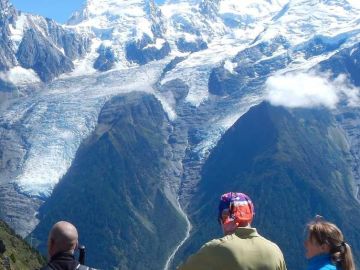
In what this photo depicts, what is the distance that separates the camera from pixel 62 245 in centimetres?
1437

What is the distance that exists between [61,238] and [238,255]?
3.46m

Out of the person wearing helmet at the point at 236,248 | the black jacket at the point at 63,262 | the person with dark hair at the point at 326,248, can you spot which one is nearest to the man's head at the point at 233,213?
the person wearing helmet at the point at 236,248

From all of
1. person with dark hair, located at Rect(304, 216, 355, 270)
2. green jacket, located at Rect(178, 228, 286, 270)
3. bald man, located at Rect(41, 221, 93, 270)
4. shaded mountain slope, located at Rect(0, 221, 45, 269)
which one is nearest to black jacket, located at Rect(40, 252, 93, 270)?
bald man, located at Rect(41, 221, 93, 270)

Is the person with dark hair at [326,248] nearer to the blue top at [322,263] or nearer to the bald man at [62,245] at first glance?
the blue top at [322,263]

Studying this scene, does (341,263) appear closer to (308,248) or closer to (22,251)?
(308,248)

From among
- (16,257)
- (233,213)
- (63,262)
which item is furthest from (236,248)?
(16,257)

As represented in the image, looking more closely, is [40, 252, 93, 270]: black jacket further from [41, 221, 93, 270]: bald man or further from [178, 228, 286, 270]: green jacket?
[178, 228, 286, 270]: green jacket

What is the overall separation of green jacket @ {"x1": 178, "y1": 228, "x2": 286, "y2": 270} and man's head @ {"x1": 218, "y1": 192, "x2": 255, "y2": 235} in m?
0.15

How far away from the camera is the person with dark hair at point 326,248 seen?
545 inches

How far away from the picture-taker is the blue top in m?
13.9

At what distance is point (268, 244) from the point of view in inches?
561

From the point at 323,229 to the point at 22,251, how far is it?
188895 mm

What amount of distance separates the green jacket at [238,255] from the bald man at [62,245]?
236cm

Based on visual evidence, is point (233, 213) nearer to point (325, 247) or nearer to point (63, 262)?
point (325, 247)
